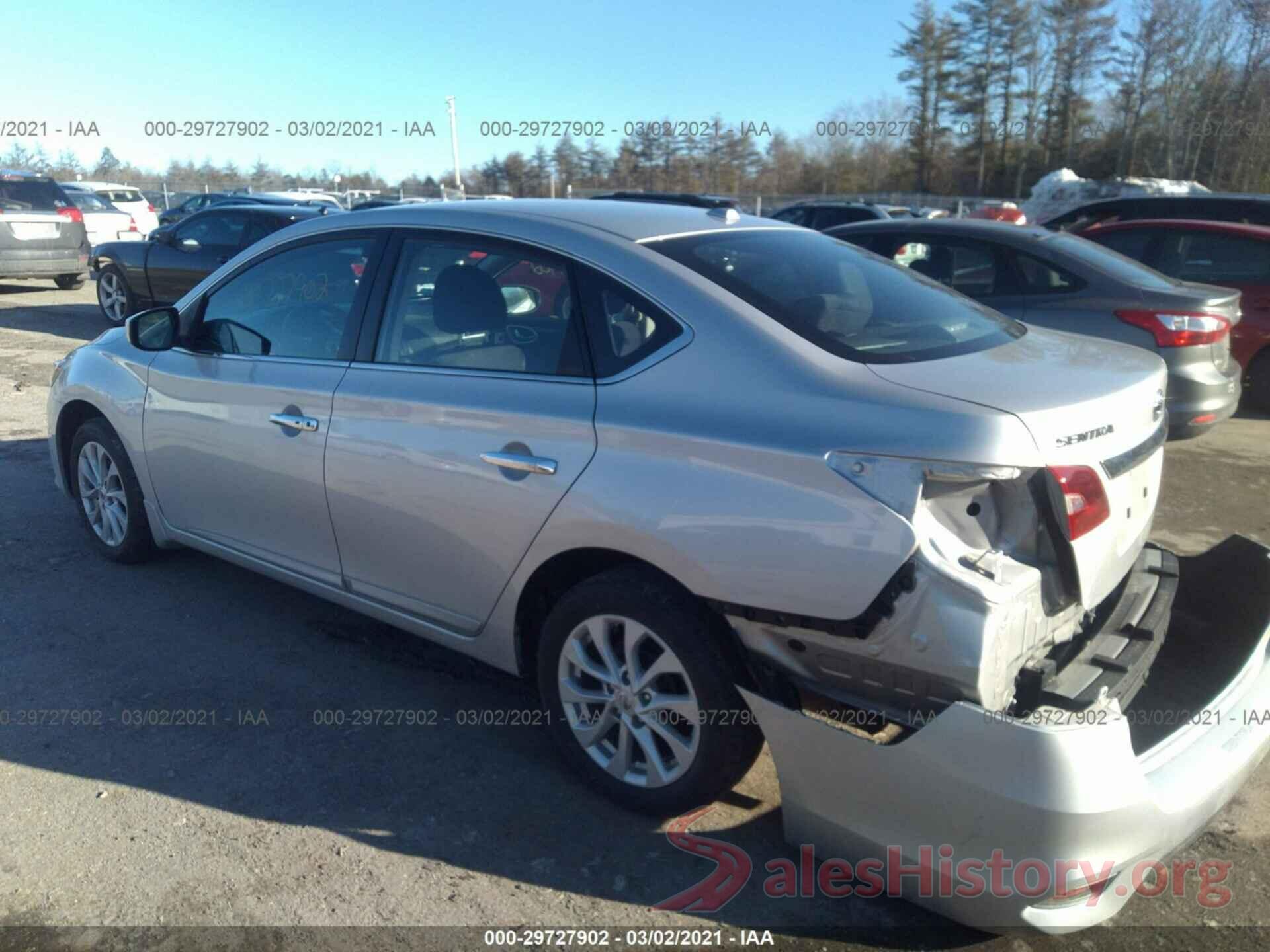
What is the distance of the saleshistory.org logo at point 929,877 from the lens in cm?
226

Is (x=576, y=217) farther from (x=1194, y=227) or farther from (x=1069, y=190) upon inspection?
(x=1069, y=190)

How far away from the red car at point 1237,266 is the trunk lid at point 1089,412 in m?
6.36

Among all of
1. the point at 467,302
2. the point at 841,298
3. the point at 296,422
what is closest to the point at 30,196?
the point at 296,422

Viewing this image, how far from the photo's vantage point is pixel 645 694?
2902mm

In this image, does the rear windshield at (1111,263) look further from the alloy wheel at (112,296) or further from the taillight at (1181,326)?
the alloy wheel at (112,296)

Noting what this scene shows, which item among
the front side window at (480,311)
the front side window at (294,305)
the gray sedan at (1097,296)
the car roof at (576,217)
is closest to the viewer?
the front side window at (480,311)

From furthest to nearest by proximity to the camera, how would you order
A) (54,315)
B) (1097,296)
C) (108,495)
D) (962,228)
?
(54,315) < (962,228) < (1097,296) < (108,495)

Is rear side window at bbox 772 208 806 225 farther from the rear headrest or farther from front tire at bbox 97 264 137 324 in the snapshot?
the rear headrest

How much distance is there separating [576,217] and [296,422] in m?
1.26

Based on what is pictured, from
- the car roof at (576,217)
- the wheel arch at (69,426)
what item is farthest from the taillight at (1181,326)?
the wheel arch at (69,426)

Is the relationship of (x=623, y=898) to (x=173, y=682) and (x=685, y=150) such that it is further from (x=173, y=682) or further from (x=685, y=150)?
(x=685, y=150)

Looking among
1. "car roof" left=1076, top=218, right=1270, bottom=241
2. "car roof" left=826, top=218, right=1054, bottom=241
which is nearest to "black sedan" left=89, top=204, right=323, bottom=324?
"car roof" left=826, top=218, right=1054, bottom=241

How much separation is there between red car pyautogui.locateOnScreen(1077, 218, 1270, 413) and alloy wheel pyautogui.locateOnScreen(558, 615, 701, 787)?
24.3ft

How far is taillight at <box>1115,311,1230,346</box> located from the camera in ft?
21.0
